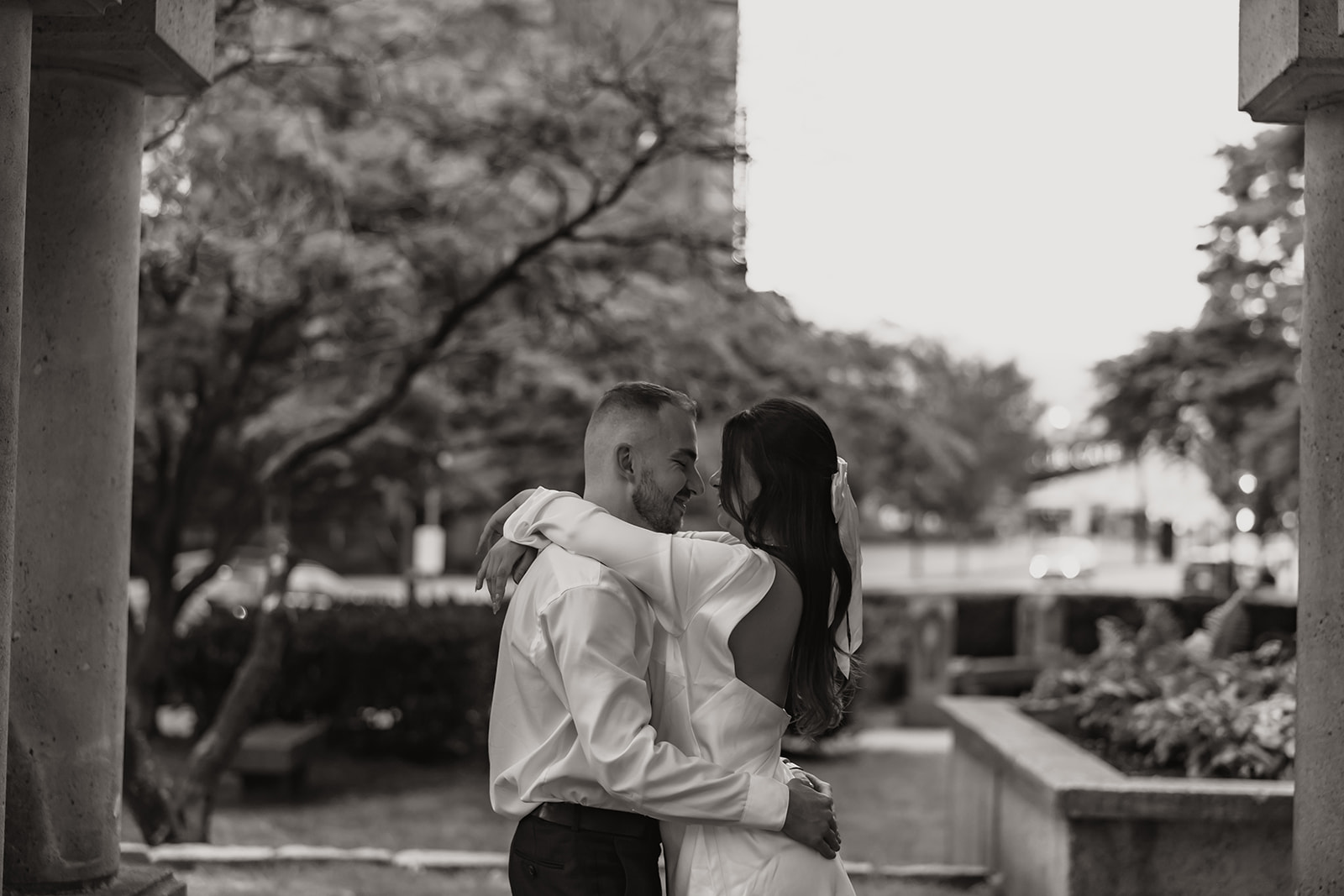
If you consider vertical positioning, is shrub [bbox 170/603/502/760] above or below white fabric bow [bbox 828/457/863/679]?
below

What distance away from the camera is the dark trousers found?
3131 millimetres

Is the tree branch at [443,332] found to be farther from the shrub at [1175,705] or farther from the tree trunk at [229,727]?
the shrub at [1175,705]

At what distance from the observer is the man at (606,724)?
2912 millimetres

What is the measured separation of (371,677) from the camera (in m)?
12.5

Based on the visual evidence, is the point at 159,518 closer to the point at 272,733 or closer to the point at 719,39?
the point at 272,733

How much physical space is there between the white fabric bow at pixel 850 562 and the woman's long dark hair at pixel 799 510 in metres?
0.02

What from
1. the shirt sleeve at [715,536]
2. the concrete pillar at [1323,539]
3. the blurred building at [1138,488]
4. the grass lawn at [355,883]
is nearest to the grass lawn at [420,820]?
the grass lawn at [355,883]

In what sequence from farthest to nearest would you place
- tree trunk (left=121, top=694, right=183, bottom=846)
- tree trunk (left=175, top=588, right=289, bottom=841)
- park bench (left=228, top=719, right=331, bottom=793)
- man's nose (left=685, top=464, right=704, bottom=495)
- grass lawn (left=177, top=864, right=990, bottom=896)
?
park bench (left=228, top=719, right=331, bottom=793) → tree trunk (left=175, top=588, right=289, bottom=841) → tree trunk (left=121, top=694, right=183, bottom=846) → grass lawn (left=177, top=864, right=990, bottom=896) → man's nose (left=685, top=464, right=704, bottom=495)

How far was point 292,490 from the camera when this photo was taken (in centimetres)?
1292

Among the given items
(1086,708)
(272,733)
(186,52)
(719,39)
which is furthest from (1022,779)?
(272,733)

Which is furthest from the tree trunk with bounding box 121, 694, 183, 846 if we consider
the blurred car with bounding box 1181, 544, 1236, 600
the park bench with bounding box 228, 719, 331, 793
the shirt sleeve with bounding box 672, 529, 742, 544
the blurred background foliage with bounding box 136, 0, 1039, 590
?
the blurred car with bounding box 1181, 544, 1236, 600

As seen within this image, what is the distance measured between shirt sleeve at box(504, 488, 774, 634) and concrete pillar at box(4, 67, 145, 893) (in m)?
1.85

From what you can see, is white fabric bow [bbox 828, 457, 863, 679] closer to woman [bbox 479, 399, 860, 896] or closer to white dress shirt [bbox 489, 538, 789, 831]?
woman [bbox 479, 399, 860, 896]

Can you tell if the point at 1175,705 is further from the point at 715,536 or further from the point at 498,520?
the point at 498,520
